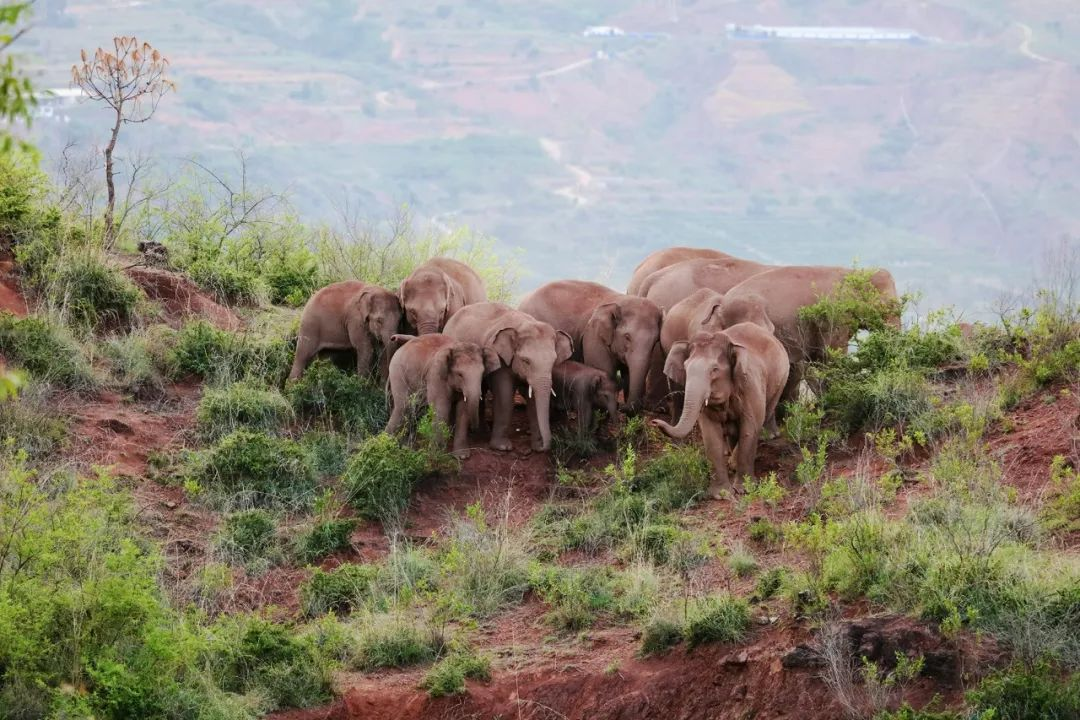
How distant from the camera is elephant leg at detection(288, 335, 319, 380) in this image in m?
16.6

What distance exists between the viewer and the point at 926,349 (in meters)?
14.9

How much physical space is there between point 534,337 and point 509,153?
258ft

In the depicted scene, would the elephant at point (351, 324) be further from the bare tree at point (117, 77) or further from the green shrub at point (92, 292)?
the bare tree at point (117, 77)

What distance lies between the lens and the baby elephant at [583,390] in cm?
1497

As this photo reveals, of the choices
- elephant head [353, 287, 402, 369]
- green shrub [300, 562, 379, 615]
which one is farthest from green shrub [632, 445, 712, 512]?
elephant head [353, 287, 402, 369]

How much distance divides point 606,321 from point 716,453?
2771 mm

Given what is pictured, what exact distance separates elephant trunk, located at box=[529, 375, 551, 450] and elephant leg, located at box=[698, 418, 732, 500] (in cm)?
164

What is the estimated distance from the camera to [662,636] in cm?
987

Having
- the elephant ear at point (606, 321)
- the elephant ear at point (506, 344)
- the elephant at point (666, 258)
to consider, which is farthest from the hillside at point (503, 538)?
the elephant at point (666, 258)

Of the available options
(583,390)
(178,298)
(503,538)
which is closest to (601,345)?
(583,390)

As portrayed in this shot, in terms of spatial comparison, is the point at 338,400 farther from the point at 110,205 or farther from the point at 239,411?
the point at 110,205

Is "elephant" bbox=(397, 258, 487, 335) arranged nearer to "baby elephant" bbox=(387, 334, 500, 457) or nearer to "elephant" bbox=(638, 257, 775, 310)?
"baby elephant" bbox=(387, 334, 500, 457)

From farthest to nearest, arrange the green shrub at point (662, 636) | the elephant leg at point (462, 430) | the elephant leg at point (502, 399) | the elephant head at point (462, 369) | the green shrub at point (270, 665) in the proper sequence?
the elephant leg at point (502, 399)
the elephant leg at point (462, 430)
the elephant head at point (462, 369)
the green shrub at point (662, 636)
the green shrub at point (270, 665)

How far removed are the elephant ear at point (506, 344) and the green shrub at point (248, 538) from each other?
2.94m
